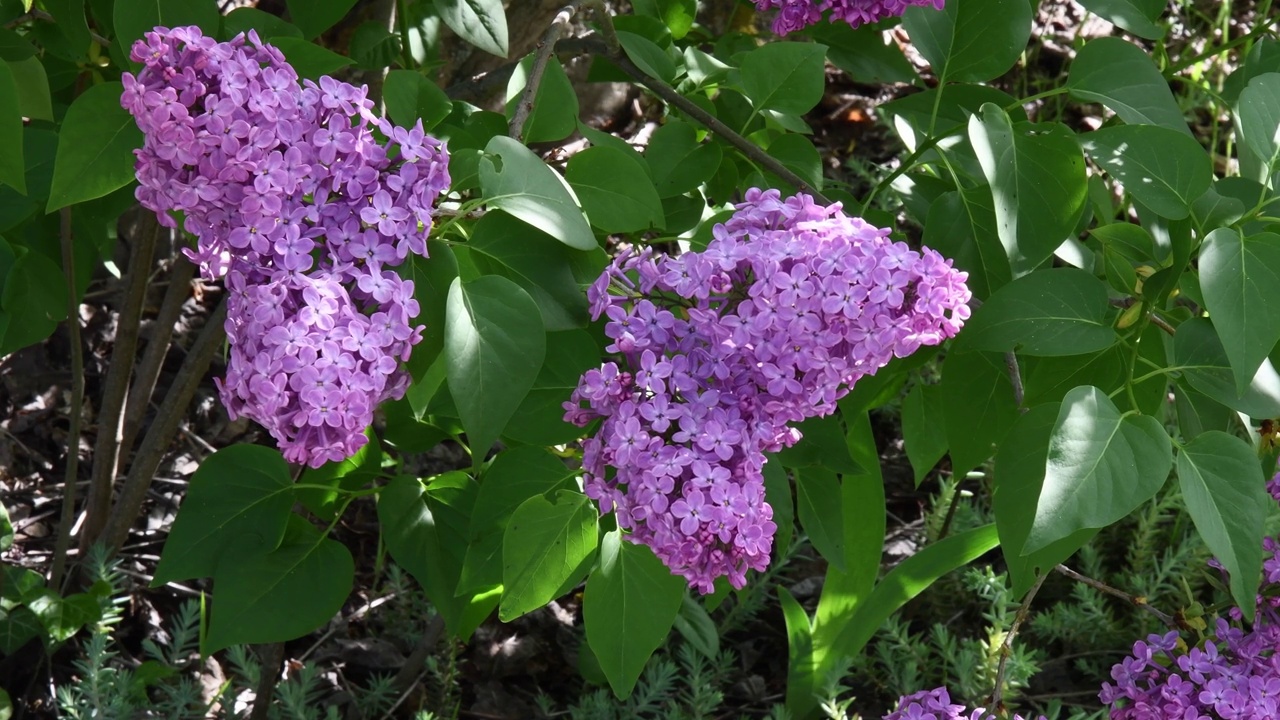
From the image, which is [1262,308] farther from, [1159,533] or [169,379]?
[169,379]

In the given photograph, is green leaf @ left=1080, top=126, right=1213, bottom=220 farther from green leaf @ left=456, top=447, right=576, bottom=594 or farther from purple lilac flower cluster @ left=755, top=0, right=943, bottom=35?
green leaf @ left=456, top=447, right=576, bottom=594

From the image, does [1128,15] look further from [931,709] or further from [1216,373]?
[931,709]

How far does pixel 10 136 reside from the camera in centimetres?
107

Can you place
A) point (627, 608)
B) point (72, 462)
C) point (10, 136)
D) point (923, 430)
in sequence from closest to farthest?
point (10, 136), point (627, 608), point (923, 430), point (72, 462)

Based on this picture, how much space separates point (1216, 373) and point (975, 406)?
0.29 m

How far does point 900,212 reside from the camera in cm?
330

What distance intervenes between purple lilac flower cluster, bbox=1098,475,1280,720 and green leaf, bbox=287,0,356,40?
1.24 metres

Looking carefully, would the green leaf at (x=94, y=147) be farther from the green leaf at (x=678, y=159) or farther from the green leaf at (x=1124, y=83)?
the green leaf at (x=1124, y=83)

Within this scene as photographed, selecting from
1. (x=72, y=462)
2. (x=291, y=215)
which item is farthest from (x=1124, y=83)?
(x=72, y=462)

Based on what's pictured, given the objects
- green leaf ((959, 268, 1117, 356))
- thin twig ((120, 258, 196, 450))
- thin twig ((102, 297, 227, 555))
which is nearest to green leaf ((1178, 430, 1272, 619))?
green leaf ((959, 268, 1117, 356))

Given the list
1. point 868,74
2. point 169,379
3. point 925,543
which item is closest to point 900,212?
point 925,543

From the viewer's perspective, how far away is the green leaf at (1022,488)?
1079 millimetres

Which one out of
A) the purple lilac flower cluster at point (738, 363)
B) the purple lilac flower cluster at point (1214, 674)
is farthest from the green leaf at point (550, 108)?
the purple lilac flower cluster at point (1214, 674)

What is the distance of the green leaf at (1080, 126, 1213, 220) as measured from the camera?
119cm
